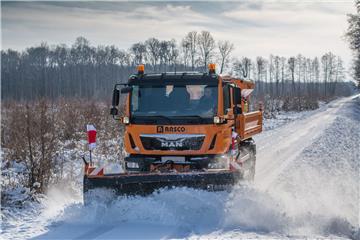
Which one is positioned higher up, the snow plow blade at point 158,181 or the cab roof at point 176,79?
the cab roof at point 176,79

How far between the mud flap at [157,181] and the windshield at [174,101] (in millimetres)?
1341

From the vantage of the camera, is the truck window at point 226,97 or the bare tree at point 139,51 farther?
the bare tree at point 139,51

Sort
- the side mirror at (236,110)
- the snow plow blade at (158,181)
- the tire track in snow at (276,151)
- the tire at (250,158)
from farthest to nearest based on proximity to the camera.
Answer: the tire track in snow at (276,151)
the tire at (250,158)
the side mirror at (236,110)
the snow plow blade at (158,181)

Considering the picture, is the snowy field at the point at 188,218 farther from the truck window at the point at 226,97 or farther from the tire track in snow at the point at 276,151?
the tire track in snow at the point at 276,151

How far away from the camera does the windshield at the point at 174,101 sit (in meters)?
7.95

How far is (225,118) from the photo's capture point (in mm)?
8039

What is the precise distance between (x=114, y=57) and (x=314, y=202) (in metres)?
84.3

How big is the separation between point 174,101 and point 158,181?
5.75 feet

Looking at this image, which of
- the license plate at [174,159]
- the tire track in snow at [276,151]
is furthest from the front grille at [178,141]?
the tire track in snow at [276,151]

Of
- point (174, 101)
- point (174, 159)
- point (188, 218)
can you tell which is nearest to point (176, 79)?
point (174, 101)

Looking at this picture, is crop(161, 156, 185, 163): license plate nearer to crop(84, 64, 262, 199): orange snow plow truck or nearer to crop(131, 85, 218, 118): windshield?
crop(84, 64, 262, 199): orange snow plow truck

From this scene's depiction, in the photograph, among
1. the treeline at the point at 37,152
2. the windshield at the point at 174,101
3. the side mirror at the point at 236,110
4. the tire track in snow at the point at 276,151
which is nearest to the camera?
the windshield at the point at 174,101

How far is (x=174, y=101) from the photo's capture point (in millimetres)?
8078

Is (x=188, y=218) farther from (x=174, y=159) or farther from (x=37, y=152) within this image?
(x=37, y=152)
